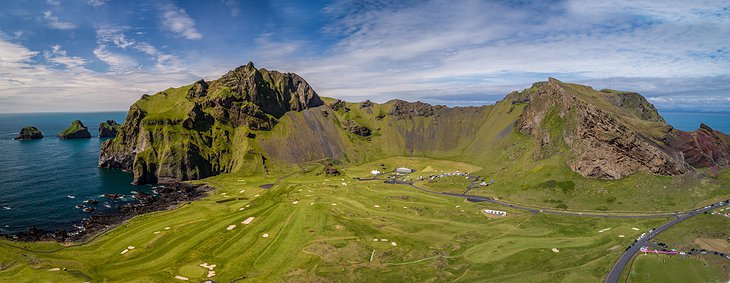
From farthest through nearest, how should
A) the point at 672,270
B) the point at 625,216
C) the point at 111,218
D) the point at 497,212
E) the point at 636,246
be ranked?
the point at 497,212 < the point at 111,218 < the point at 625,216 < the point at 636,246 < the point at 672,270

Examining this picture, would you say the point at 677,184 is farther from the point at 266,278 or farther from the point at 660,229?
the point at 266,278

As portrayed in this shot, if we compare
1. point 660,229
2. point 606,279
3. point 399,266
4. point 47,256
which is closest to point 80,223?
point 47,256

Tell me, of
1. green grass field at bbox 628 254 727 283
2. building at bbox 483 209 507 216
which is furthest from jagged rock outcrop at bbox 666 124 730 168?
green grass field at bbox 628 254 727 283

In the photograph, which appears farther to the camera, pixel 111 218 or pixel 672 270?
pixel 111 218

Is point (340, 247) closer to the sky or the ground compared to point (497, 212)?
closer to the sky

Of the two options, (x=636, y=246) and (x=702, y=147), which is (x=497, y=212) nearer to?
(x=636, y=246)

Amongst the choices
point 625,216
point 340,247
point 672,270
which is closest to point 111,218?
point 340,247

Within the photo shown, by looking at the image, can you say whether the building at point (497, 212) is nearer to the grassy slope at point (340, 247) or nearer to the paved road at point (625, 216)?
the grassy slope at point (340, 247)
